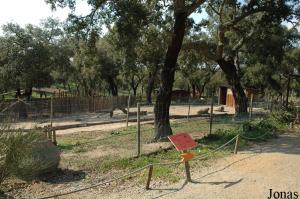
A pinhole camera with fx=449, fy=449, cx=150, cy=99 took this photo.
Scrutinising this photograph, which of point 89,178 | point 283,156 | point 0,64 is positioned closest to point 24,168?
point 89,178

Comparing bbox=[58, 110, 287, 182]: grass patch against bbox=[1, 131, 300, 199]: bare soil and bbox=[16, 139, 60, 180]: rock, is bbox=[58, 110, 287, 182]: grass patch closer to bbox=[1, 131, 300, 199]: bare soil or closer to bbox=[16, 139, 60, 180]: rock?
bbox=[1, 131, 300, 199]: bare soil

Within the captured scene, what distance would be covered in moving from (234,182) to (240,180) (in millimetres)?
203

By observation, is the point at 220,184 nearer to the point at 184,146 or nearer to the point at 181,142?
the point at 184,146

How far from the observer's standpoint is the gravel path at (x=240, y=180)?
8.12 meters

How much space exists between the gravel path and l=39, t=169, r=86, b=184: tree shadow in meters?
1.57

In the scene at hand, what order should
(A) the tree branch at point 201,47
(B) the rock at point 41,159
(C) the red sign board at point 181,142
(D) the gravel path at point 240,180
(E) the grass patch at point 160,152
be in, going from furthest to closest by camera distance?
(A) the tree branch at point 201,47
(E) the grass patch at point 160,152
(C) the red sign board at point 181,142
(B) the rock at point 41,159
(D) the gravel path at point 240,180

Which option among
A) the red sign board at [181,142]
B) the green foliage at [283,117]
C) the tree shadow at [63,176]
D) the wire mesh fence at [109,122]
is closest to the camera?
the red sign board at [181,142]

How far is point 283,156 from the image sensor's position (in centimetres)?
1158

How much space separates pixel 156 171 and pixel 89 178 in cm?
152

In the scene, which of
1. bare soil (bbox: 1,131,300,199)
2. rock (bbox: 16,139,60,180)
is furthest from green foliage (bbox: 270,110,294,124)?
rock (bbox: 16,139,60,180)

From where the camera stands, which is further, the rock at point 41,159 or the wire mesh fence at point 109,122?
the wire mesh fence at point 109,122

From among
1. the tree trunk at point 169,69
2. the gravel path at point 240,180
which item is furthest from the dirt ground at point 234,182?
the tree trunk at point 169,69

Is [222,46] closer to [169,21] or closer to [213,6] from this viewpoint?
[213,6]

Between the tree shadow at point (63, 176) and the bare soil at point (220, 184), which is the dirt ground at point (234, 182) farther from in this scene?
the tree shadow at point (63, 176)
